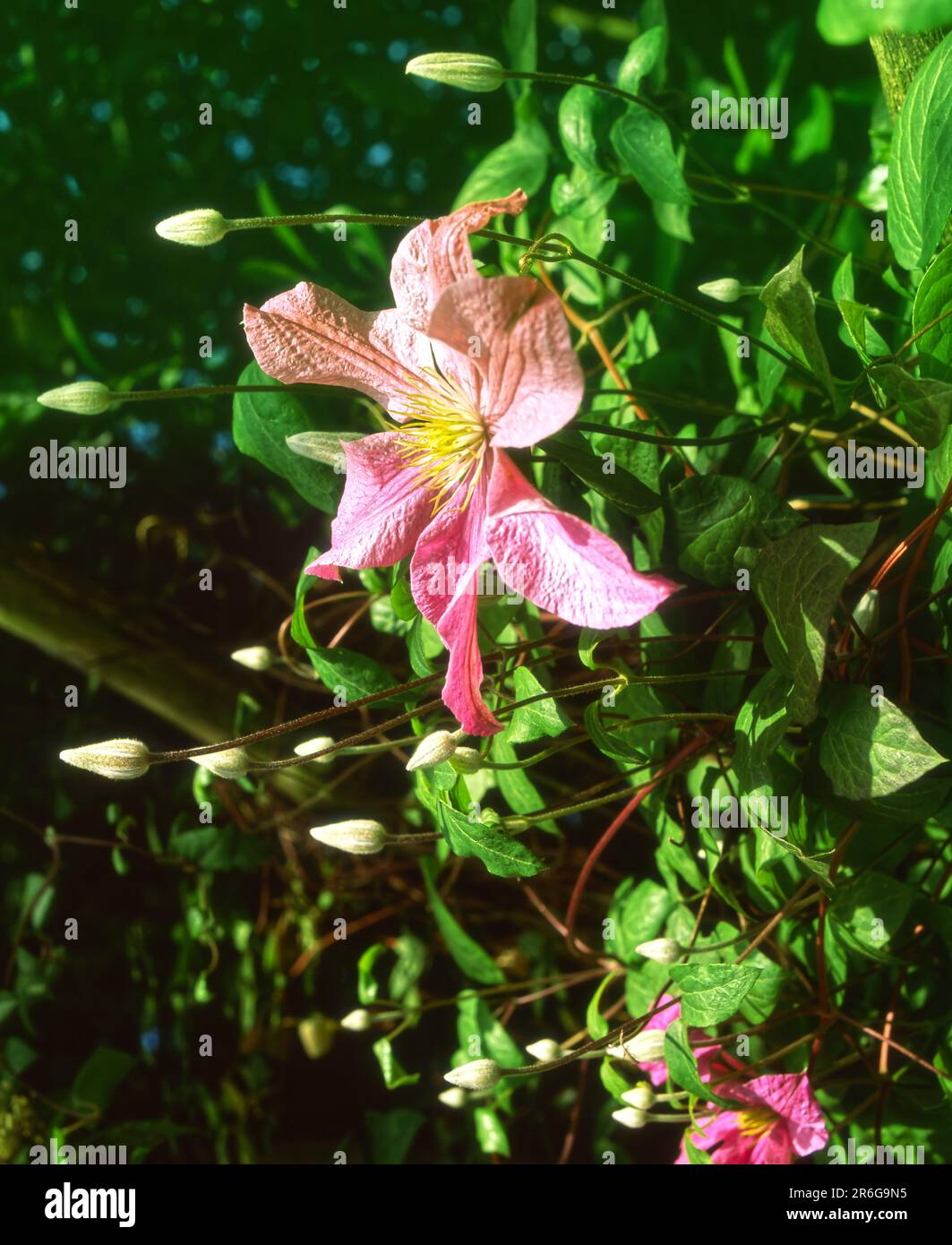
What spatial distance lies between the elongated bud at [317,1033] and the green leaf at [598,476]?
0.65 metres

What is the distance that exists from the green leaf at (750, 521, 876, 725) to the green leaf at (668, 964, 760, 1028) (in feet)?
0.48

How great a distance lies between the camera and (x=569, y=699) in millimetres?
697

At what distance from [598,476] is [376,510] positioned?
114mm

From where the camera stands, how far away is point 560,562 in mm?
384

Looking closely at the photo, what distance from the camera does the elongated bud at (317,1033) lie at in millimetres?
882

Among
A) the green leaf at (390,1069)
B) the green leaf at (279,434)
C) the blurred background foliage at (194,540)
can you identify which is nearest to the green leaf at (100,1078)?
the blurred background foliage at (194,540)

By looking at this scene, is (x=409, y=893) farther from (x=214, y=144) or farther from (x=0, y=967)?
(x=214, y=144)

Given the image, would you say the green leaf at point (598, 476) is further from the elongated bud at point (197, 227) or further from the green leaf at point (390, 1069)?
the green leaf at point (390, 1069)

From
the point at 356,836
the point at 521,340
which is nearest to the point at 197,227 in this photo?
the point at 521,340

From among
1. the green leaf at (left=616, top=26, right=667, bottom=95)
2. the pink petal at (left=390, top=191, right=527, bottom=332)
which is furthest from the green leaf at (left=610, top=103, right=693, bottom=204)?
the pink petal at (left=390, top=191, right=527, bottom=332)

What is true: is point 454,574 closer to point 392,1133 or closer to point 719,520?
point 719,520

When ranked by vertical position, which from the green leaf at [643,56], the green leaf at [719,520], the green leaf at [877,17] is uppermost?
the green leaf at [643,56]

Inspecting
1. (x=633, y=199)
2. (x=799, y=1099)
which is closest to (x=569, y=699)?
(x=799, y=1099)
